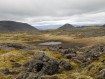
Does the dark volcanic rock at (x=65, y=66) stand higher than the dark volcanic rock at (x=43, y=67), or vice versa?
the dark volcanic rock at (x=43, y=67)

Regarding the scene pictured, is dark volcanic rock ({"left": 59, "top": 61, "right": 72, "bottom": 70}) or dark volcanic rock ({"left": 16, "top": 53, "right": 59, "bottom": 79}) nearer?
dark volcanic rock ({"left": 16, "top": 53, "right": 59, "bottom": 79})

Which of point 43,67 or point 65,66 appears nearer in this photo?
point 43,67

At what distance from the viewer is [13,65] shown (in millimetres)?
57125

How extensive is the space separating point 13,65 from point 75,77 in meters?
24.1

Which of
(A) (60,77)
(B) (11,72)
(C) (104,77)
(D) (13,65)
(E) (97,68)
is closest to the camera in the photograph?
(C) (104,77)

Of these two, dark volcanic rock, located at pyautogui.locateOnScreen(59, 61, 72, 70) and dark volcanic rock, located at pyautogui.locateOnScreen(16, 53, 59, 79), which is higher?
dark volcanic rock, located at pyautogui.locateOnScreen(16, 53, 59, 79)

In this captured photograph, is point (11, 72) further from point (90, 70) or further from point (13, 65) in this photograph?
point (90, 70)

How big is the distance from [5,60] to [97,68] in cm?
3049

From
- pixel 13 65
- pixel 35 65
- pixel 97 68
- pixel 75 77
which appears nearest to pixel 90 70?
pixel 97 68

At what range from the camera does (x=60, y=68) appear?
49.0m

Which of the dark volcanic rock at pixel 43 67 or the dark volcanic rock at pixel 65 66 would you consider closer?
the dark volcanic rock at pixel 43 67

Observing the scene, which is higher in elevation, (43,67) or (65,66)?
(43,67)

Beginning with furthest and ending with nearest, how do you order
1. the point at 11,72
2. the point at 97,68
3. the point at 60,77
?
the point at 11,72
the point at 97,68
the point at 60,77

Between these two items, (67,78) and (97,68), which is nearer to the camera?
(67,78)
